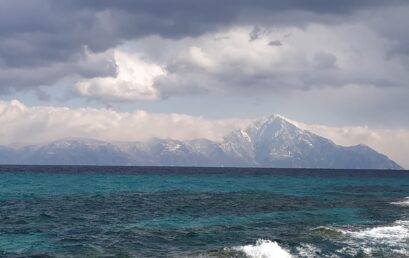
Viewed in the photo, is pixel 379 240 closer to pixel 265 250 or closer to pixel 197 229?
pixel 265 250

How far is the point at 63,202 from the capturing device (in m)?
74.9

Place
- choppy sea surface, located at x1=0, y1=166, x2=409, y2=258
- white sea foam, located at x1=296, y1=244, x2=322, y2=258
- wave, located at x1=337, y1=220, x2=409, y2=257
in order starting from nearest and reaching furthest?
1. white sea foam, located at x1=296, y1=244, x2=322, y2=258
2. choppy sea surface, located at x1=0, y1=166, x2=409, y2=258
3. wave, located at x1=337, y1=220, x2=409, y2=257

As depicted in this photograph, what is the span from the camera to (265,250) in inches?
1469

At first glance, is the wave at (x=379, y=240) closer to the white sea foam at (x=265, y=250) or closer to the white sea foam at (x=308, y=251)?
the white sea foam at (x=308, y=251)

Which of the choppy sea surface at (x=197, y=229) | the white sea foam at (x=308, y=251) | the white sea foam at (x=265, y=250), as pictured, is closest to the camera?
the white sea foam at (x=265, y=250)

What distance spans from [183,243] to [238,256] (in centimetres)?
659

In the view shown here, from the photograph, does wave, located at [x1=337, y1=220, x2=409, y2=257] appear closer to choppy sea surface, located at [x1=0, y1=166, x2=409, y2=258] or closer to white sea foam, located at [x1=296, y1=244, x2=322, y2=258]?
choppy sea surface, located at [x1=0, y1=166, x2=409, y2=258]

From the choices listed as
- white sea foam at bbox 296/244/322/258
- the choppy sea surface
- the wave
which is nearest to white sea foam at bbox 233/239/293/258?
the choppy sea surface

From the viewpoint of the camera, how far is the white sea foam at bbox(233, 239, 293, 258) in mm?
36750

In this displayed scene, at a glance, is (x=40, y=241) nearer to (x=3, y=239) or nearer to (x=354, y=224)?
(x=3, y=239)

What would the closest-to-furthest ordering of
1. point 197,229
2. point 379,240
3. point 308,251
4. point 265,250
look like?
1. point 265,250
2. point 308,251
3. point 379,240
4. point 197,229

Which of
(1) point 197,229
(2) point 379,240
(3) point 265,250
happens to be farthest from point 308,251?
(1) point 197,229

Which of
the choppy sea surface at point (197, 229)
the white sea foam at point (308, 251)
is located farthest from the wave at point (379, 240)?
the white sea foam at point (308, 251)

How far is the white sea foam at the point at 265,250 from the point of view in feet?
121
